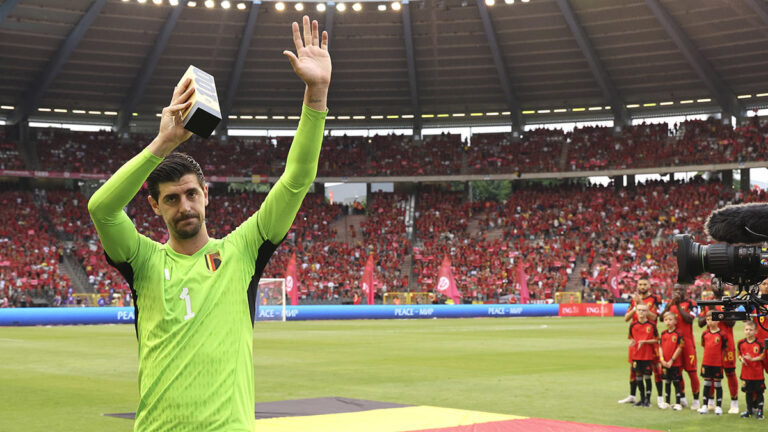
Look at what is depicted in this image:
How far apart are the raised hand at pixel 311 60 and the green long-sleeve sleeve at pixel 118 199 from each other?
0.71 metres

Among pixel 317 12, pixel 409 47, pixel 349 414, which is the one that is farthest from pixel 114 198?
pixel 409 47

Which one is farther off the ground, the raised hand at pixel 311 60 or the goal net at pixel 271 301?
the raised hand at pixel 311 60

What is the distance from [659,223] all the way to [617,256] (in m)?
4.18

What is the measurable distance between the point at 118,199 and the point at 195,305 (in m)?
0.57

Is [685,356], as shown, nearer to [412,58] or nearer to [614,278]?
A: [614,278]

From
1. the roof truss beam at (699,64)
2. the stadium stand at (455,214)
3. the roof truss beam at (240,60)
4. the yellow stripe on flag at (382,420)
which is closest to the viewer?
the yellow stripe on flag at (382,420)

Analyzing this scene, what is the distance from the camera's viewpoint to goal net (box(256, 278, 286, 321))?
39750mm

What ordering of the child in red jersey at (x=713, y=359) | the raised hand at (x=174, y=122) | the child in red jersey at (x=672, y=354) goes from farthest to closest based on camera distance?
1. the child in red jersey at (x=672, y=354)
2. the child in red jersey at (x=713, y=359)
3. the raised hand at (x=174, y=122)

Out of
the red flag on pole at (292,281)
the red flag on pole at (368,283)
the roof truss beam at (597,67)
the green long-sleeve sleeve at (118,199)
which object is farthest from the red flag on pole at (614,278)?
the green long-sleeve sleeve at (118,199)

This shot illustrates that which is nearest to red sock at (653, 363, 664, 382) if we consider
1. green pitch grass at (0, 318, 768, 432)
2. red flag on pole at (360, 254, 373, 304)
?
green pitch grass at (0, 318, 768, 432)

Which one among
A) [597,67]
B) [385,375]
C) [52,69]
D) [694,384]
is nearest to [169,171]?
[694,384]

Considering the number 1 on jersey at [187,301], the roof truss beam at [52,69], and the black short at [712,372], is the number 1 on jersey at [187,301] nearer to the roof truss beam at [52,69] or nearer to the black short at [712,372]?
the black short at [712,372]

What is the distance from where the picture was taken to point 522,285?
4781 cm

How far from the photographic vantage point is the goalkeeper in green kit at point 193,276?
353 cm
